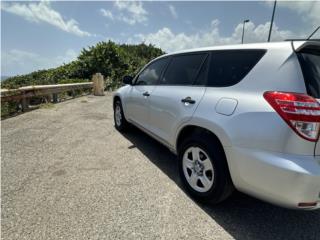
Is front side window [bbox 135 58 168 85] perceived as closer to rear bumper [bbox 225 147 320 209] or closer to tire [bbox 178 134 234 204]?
tire [bbox 178 134 234 204]

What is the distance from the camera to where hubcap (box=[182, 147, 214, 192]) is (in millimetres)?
2852

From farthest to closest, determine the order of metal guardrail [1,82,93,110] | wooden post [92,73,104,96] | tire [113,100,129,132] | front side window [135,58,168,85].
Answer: wooden post [92,73,104,96] < metal guardrail [1,82,93,110] < tire [113,100,129,132] < front side window [135,58,168,85]

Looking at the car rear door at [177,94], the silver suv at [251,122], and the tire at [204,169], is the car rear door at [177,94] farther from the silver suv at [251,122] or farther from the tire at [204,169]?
the tire at [204,169]

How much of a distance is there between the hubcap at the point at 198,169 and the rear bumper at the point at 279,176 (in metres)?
0.44

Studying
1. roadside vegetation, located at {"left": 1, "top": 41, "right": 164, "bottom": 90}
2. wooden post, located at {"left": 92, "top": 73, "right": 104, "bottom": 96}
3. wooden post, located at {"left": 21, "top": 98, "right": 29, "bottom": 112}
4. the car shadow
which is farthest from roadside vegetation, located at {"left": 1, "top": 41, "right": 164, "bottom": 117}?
the car shadow

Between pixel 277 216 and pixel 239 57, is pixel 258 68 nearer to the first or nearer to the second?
pixel 239 57

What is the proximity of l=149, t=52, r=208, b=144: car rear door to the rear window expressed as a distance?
1068 mm

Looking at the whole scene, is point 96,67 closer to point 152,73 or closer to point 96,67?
point 96,67

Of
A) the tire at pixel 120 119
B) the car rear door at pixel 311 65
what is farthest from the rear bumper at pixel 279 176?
the tire at pixel 120 119

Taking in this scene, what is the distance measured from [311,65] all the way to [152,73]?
2809mm

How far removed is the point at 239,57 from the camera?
2.71m

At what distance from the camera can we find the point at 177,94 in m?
3.42

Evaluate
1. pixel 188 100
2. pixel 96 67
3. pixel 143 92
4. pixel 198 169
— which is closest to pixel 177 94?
pixel 188 100

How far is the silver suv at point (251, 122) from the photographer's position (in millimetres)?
2090
